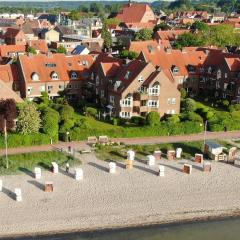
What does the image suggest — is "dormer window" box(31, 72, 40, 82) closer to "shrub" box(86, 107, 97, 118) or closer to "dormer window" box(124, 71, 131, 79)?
"shrub" box(86, 107, 97, 118)

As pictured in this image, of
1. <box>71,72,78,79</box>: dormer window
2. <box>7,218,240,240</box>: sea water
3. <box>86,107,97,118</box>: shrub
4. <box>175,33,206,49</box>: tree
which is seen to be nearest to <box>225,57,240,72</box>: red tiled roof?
<box>71,72,78,79</box>: dormer window

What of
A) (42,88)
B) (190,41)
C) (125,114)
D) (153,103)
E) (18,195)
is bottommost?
(18,195)

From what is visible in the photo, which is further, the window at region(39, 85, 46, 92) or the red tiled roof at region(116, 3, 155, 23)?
the red tiled roof at region(116, 3, 155, 23)

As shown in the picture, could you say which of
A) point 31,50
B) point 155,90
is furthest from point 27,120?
point 31,50

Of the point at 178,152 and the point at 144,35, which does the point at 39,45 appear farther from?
the point at 178,152

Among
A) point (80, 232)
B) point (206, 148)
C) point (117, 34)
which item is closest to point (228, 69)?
point (206, 148)
